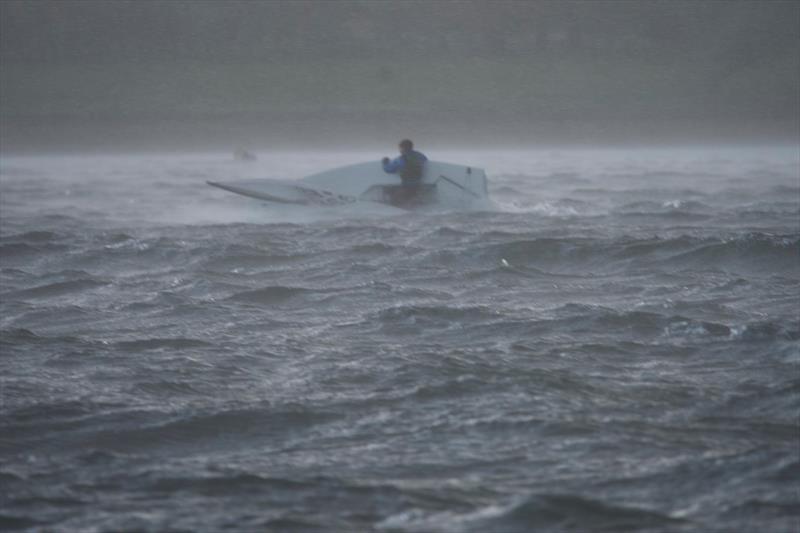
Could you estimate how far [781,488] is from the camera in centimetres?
524

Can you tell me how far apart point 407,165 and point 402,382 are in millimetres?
11987

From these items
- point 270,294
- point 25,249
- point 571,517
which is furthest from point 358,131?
point 571,517

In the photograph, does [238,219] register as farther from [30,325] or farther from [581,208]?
[30,325]

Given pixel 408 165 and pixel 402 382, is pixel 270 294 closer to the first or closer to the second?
pixel 402 382

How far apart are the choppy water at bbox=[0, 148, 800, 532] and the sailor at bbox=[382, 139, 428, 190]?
268 cm

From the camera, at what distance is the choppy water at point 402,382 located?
5.23 meters

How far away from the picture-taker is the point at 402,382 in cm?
732

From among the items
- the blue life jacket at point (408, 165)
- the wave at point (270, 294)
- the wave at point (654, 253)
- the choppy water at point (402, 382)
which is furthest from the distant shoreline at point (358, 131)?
the wave at point (270, 294)

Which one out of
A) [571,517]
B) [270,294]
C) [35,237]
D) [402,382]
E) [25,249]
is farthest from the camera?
[35,237]

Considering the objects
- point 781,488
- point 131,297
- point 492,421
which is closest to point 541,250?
point 131,297

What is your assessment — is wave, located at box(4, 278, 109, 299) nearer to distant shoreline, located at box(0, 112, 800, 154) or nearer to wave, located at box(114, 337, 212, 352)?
wave, located at box(114, 337, 212, 352)

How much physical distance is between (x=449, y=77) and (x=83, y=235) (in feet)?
105

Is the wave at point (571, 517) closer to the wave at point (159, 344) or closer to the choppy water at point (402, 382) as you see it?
the choppy water at point (402, 382)

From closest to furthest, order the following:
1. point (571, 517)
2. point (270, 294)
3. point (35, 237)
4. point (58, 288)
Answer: point (571, 517) → point (270, 294) → point (58, 288) → point (35, 237)
